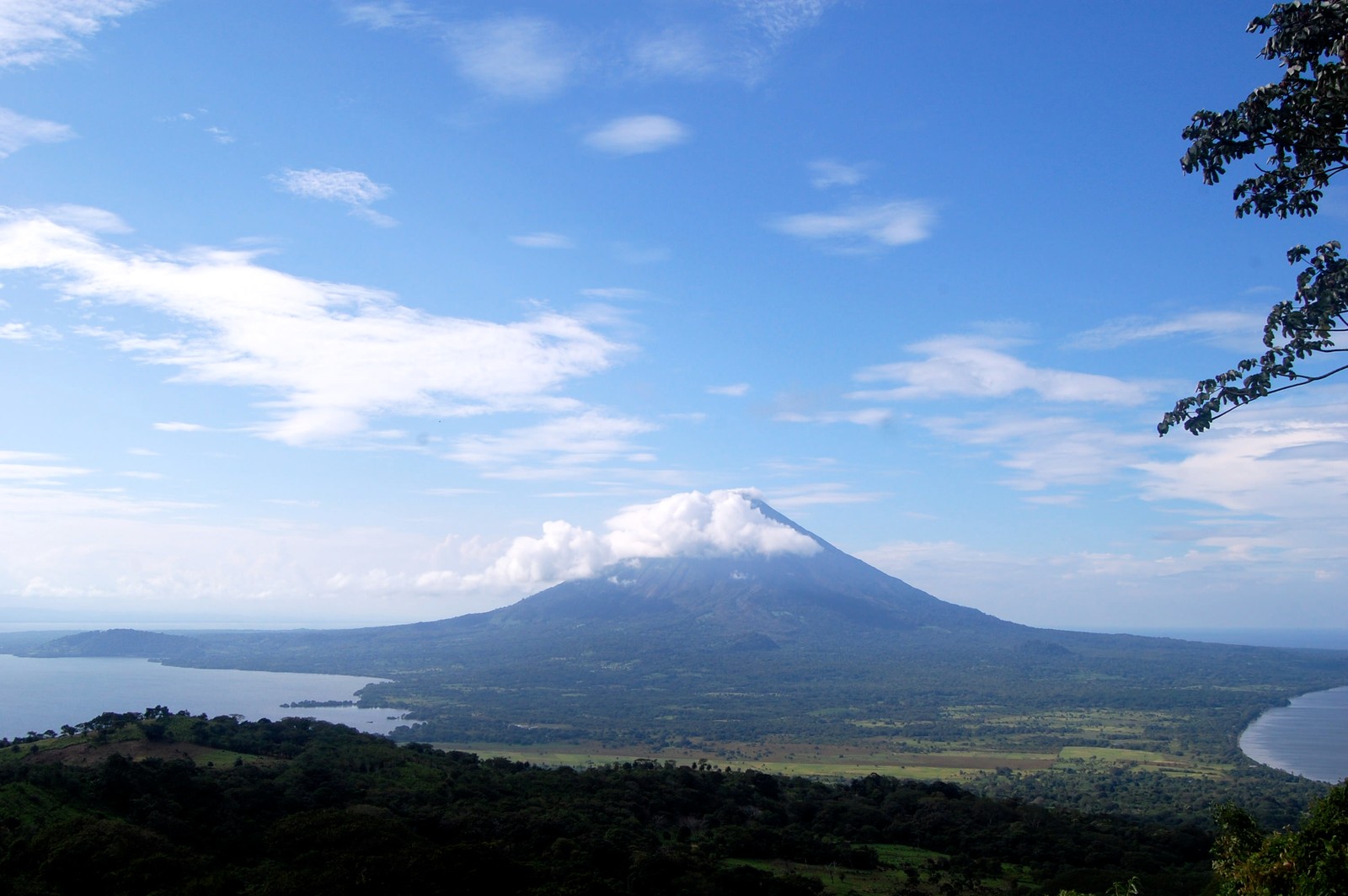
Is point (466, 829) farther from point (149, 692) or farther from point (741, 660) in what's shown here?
point (741, 660)

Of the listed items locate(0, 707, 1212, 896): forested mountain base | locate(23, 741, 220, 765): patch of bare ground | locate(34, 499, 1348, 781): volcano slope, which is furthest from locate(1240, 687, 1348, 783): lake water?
locate(23, 741, 220, 765): patch of bare ground

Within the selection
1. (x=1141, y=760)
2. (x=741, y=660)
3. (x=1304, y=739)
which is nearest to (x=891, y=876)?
(x=1141, y=760)

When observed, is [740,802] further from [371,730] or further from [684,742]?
[371,730]

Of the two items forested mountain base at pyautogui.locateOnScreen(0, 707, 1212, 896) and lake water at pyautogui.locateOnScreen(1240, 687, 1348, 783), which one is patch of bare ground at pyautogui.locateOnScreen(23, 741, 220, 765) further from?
lake water at pyautogui.locateOnScreen(1240, 687, 1348, 783)

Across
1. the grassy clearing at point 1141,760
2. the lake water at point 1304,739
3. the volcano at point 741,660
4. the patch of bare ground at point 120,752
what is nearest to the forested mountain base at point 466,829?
the patch of bare ground at point 120,752

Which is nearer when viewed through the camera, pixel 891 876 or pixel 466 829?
pixel 466 829

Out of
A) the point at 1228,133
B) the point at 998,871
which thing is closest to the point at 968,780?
the point at 998,871
